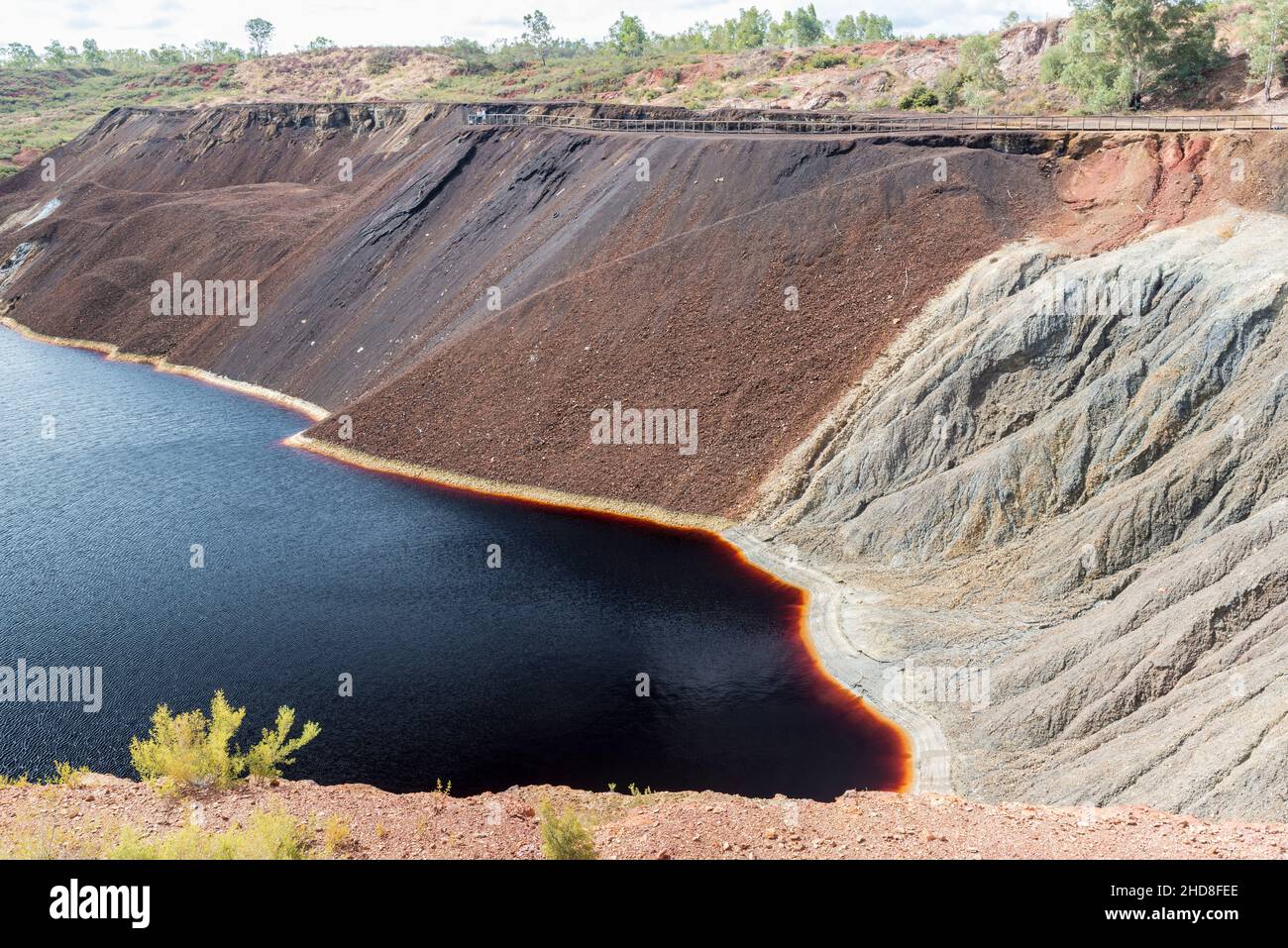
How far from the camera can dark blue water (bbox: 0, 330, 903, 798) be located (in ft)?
83.3

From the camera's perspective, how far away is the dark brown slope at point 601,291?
43156 mm

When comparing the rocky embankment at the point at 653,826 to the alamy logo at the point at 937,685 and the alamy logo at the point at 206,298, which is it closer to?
the alamy logo at the point at 937,685

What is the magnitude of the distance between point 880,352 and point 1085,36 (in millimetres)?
29572

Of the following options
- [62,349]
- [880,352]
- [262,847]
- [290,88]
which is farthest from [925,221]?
[290,88]

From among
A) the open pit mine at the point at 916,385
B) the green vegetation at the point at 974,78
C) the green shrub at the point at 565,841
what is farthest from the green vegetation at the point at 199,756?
the green vegetation at the point at 974,78

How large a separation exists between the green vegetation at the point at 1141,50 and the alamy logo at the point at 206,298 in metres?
51.1

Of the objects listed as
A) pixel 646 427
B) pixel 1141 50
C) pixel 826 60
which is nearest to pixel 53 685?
pixel 646 427

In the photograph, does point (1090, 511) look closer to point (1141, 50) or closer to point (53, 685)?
point (53, 685)

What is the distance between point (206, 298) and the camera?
75125 mm

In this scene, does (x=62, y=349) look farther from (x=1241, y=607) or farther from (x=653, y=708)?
(x=1241, y=607)

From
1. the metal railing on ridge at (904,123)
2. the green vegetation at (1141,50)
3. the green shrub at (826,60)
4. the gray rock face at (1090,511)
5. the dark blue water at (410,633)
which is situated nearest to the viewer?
the gray rock face at (1090,511)

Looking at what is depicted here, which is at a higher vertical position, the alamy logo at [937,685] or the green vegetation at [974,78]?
the green vegetation at [974,78]

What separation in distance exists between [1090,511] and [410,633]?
65.5 ft

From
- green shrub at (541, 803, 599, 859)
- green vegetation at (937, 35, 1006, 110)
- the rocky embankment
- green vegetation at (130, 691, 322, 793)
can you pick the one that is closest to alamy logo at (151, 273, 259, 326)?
green vegetation at (937, 35, 1006, 110)
